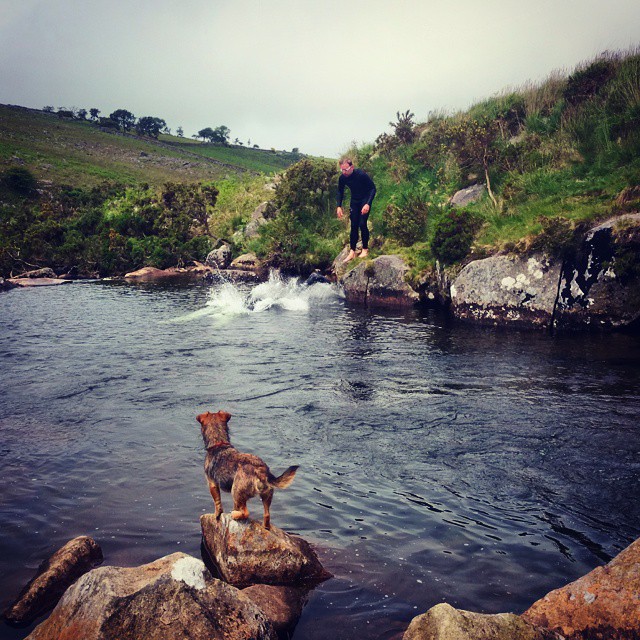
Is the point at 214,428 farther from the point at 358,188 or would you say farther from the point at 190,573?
the point at 358,188

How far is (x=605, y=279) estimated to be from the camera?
1515 centimetres

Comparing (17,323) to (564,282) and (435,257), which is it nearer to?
(435,257)

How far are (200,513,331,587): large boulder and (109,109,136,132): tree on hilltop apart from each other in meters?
152

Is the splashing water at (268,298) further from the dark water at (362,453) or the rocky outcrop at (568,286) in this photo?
the rocky outcrop at (568,286)

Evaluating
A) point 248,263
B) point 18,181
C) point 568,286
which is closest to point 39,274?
point 248,263

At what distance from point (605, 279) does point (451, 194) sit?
12.3 m

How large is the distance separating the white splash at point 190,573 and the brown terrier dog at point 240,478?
3.82 ft

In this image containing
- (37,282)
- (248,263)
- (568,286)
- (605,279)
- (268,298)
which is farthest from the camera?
(248,263)

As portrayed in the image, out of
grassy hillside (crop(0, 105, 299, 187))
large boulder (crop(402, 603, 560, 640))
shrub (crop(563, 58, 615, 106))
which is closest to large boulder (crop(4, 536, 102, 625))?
large boulder (crop(402, 603, 560, 640))

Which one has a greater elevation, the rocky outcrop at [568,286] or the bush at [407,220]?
the bush at [407,220]

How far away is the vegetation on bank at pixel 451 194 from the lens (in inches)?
736

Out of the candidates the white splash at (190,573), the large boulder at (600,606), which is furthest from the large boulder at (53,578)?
the large boulder at (600,606)

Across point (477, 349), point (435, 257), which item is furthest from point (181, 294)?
point (477, 349)

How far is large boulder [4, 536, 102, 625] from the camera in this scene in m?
4.50
